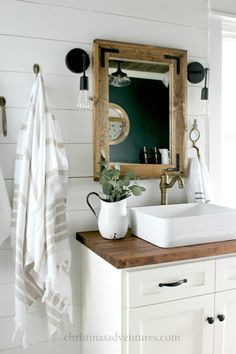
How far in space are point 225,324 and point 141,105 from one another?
109 centimetres

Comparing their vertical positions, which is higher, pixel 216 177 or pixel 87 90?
pixel 87 90

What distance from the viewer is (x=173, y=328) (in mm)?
1261

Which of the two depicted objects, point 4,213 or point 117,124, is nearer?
point 4,213

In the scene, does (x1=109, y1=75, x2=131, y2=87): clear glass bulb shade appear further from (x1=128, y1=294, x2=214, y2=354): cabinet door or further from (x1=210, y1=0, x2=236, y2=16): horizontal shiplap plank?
(x1=128, y1=294, x2=214, y2=354): cabinet door

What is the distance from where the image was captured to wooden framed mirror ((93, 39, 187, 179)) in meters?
1.59

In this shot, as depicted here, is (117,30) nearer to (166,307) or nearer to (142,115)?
(142,115)

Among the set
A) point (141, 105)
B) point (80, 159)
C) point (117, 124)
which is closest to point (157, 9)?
point (141, 105)

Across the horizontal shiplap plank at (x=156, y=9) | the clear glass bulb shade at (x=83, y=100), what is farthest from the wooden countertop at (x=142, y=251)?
the horizontal shiplap plank at (x=156, y=9)

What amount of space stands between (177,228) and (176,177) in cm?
37

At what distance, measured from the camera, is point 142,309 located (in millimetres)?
1191

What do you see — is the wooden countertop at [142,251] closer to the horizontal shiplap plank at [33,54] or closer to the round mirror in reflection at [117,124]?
the round mirror in reflection at [117,124]

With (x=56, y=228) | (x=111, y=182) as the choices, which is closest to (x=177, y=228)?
(x=111, y=182)

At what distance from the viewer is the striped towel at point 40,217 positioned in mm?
1339

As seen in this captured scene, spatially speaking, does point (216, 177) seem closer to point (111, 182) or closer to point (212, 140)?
point (212, 140)
